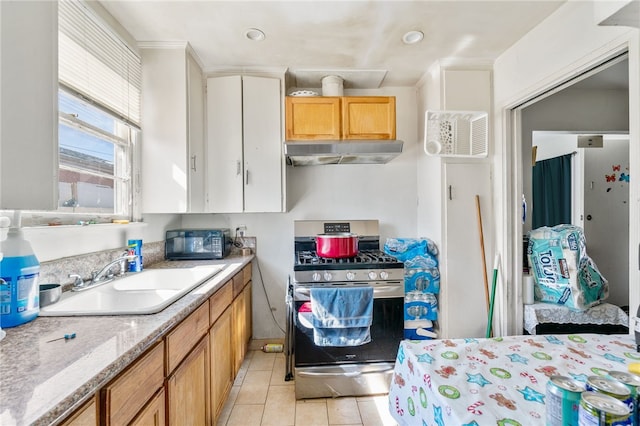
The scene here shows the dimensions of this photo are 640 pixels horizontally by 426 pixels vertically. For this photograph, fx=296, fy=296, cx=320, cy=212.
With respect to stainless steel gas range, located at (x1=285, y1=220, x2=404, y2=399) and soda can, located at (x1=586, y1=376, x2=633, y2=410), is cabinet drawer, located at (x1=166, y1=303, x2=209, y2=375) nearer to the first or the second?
stainless steel gas range, located at (x1=285, y1=220, x2=404, y2=399)

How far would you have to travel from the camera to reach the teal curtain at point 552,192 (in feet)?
10.2

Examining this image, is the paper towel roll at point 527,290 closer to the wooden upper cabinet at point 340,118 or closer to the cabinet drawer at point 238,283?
the wooden upper cabinet at point 340,118

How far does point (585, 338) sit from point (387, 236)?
1750mm

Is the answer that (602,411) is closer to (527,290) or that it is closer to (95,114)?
(527,290)

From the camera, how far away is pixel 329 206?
9.13ft

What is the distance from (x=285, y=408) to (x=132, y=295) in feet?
3.88

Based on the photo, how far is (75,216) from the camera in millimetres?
1521

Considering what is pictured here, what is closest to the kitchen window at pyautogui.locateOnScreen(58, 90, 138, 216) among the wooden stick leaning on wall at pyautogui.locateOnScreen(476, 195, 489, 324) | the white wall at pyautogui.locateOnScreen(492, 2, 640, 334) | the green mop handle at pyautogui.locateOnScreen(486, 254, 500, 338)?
the white wall at pyautogui.locateOnScreen(492, 2, 640, 334)

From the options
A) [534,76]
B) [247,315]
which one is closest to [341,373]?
[247,315]

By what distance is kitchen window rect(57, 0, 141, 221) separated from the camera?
1.45 m

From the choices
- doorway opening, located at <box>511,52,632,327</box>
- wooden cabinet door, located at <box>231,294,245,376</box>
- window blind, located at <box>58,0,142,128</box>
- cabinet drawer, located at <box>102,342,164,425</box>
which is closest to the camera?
cabinet drawer, located at <box>102,342,164,425</box>

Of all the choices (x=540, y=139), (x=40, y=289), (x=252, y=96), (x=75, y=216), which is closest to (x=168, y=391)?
(x=40, y=289)

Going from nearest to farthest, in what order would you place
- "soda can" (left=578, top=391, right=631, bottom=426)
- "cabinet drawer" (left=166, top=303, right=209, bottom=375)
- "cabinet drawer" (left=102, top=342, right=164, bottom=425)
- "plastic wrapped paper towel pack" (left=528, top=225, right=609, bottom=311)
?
"soda can" (left=578, top=391, right=631, bottom=426)
"cabinet drawer" (left=102, top=342, right=164, bottom=425)
"cabinet drawer" (left=166, top=303, right=209, bottom=375)
"plastic wrapped paper towel pack" (left=528, top=225, right=609, bottom=311)

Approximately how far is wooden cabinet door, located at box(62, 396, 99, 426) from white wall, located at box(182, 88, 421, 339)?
2.01 meters
